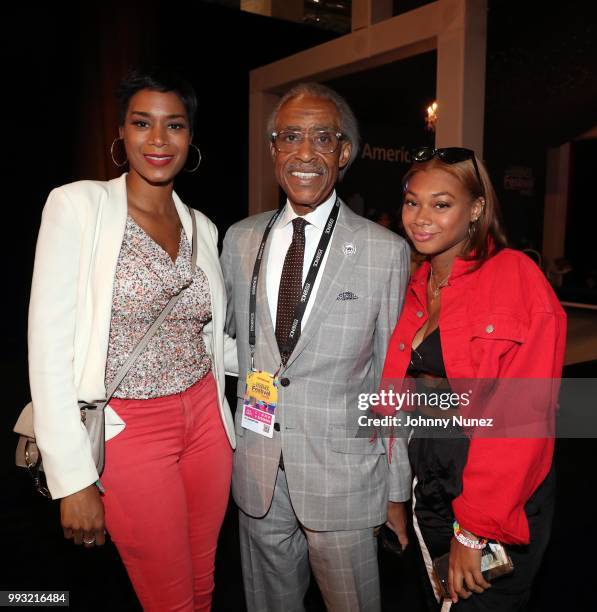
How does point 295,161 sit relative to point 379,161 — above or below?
below

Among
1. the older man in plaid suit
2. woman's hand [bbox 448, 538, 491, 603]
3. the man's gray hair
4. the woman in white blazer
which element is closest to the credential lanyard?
the older man in plaid suit

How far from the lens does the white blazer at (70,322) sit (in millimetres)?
1609

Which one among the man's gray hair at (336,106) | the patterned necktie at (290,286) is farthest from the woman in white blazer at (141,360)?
the man's gray hair at (336,106)

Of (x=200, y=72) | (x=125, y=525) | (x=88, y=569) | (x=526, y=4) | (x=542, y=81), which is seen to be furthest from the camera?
(x=200, y=72)

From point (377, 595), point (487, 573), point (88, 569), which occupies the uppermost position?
point (487, 573)

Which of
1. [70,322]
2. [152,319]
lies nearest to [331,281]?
[152,319]

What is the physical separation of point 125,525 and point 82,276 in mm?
754

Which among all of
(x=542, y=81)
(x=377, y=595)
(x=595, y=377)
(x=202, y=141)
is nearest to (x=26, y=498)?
(x=377, y=595)

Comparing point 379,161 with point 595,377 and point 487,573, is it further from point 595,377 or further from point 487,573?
point 487,573

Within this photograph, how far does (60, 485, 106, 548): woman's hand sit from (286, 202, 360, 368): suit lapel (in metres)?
0.70

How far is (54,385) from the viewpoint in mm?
1617

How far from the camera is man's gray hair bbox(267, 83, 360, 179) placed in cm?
203

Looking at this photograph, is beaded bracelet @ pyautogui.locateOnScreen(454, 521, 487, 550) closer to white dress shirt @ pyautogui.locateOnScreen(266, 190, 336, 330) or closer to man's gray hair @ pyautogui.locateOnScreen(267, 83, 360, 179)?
white dress shirt @ pyautogui.locateOnScreen(266, 190, 336, 330)

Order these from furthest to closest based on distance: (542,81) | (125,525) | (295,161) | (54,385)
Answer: (542,81) → (295,161) → (125,525) → (54,385)
